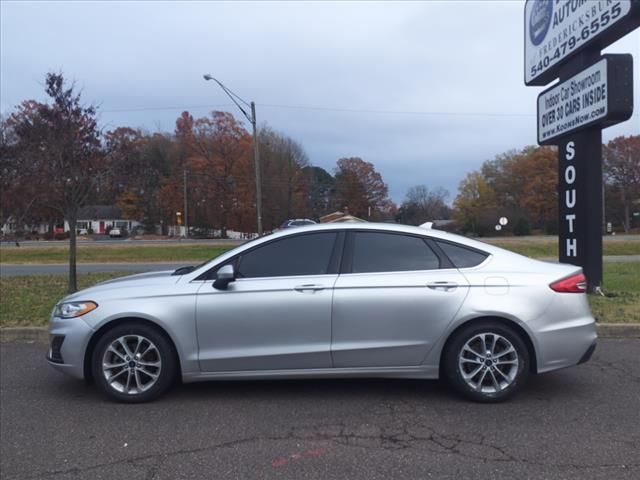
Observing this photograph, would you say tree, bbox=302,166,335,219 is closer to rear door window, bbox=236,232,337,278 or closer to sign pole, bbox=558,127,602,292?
sign pole, bbox=558,127,602,292

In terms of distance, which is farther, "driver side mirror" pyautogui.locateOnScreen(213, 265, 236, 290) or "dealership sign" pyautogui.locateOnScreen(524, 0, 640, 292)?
"dealership sign" pyautogui.locateOnScreen(524, 0, 640, 292)

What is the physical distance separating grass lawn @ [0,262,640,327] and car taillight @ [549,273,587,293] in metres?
2.99

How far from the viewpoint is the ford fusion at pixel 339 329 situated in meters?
4.59

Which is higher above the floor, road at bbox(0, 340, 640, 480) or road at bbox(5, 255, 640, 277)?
road at bbox(5, 255, 640, 277)

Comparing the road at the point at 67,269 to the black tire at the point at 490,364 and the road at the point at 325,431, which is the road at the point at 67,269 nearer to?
the road at the point at 325,431

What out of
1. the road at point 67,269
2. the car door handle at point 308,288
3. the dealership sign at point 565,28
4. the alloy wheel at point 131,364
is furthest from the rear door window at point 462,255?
the road at point 67,269

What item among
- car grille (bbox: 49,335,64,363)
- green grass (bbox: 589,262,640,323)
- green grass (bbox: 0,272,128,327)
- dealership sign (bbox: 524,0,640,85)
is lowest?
green grass (bbox: 589,262,640,323)

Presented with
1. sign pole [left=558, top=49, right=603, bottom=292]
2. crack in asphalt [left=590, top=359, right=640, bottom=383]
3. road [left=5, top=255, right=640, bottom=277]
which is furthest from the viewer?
road [left=5, top=255, right=640, bottom=277]

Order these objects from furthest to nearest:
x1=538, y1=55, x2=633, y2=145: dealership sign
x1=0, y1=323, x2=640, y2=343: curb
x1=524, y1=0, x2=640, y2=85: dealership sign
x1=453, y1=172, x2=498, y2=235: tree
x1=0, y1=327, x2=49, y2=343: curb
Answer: x1=453, y1=172, x2=498, y2=235: tree < x1=538, y1=55, x2=633, y2=145: dealership sign < x1=524, y1=0, x2=640, y2=85: dealership sign < x1=0, y1=327, x2=49, y2=343: curb < x1=0, y1=323, x2=640, y2=343: curb

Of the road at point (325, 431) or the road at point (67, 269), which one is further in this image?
the road at point (67, 269)

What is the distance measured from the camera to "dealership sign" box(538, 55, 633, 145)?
338 inches

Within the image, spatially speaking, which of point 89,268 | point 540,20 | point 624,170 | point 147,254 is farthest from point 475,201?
point 540,20

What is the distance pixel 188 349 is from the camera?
4.63 meters

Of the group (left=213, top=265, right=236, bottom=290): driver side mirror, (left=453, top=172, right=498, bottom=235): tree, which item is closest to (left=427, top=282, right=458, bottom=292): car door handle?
(left=213, top=265, right=236, bottom=290): driver side mirror
